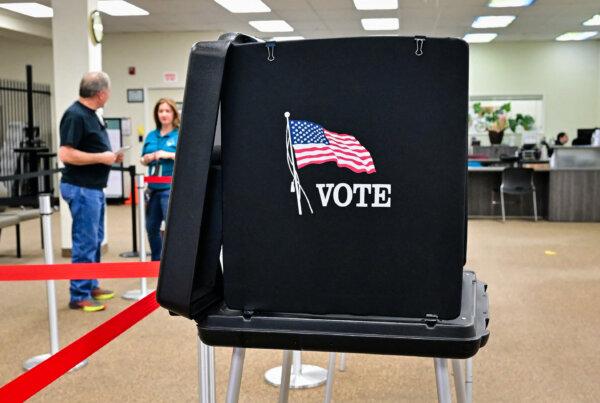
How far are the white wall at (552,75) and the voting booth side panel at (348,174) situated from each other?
13196 millimetres

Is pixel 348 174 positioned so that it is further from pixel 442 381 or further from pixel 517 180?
pixel 517 180

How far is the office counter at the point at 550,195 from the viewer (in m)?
8.81

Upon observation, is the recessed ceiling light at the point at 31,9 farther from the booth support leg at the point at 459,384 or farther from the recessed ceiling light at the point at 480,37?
the booth support leg at the point at 459,384

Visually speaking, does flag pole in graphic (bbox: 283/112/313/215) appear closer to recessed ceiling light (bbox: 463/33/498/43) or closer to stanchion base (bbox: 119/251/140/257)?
stanchion base (bbox: 119/251/140/257)

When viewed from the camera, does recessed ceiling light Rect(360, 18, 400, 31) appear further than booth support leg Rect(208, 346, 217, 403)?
Yes

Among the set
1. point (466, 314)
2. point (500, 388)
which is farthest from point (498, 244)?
point (466, 314)

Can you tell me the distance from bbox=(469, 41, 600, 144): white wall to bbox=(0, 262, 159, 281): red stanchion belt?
1261 cm

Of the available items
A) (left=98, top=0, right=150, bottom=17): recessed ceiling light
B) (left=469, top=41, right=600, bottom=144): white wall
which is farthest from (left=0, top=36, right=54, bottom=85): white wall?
(left=469, top=41, right=600, bottom=144): white wall

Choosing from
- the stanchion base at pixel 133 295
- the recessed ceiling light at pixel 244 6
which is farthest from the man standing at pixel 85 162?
the recessed ceiling light at pixel 244 6

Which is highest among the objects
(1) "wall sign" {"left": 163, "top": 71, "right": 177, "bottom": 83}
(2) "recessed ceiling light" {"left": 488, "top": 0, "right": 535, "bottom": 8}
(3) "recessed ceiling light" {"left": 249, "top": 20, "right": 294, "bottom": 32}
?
(3) "recessed ceiling light" {"left": 249, "top": 20, "right": 294, "bottom": 32}

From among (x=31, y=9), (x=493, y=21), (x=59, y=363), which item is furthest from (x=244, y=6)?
(x=59, y=363)

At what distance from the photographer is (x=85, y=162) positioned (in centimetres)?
396

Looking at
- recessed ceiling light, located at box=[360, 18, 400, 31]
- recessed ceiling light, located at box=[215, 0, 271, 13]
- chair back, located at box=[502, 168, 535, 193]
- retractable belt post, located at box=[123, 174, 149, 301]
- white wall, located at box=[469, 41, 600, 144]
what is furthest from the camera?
white wall, located at box=[469, 41, 600, 144]

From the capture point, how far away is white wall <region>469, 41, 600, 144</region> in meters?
13.4
